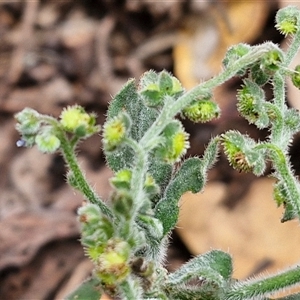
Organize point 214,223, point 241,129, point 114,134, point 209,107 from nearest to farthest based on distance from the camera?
point 114,134 → point 209,107 → point 214,223 → point 241,129

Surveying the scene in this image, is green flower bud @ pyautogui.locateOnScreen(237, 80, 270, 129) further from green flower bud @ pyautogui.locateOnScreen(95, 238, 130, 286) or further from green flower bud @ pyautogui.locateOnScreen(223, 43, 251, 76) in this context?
green flower bud @ pyautogui.locateOnScreen(95, 238, 130, 286)

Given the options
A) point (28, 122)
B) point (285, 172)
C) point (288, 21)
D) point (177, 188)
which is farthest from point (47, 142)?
point (288, 21)

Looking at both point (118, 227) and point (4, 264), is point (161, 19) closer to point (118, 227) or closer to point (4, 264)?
point (4, 264)

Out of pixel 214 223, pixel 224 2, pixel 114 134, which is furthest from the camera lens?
pixel 224 2

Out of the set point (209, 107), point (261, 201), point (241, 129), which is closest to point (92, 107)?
point (241, 129)

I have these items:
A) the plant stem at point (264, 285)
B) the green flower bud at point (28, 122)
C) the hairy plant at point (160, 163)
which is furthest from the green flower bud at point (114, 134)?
the plant stem at point (264, 285)

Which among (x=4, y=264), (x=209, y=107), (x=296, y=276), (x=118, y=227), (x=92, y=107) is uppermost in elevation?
(x=92, y=107)
